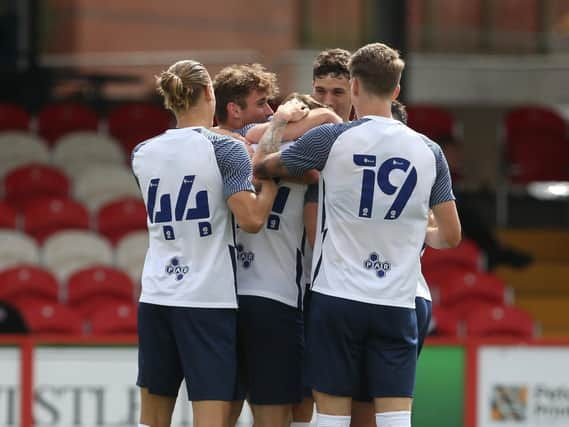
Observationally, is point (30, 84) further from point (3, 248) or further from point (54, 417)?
point (54, 417)

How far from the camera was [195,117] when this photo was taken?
4.57m

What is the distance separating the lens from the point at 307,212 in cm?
468

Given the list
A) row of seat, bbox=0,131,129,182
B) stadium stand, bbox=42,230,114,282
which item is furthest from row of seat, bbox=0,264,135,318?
row of seat, bbox=0,131,129,182

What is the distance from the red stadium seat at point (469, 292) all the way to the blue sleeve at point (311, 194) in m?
4.71

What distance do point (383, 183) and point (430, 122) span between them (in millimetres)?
7792

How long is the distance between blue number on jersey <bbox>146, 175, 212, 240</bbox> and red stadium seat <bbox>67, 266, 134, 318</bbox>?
13.9 feet

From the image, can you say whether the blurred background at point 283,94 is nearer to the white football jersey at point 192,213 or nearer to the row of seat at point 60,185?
the row of seat at point 60,185

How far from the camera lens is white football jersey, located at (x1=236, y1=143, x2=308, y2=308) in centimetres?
467

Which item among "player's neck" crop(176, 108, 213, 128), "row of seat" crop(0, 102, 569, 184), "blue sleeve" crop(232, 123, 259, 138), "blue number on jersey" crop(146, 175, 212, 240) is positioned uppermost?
"row of seat" crop(0, 102, 569, 184)

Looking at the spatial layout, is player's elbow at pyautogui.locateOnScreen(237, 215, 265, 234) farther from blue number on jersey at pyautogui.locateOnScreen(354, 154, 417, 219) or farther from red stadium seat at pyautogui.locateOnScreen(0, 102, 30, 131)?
red stadium seat at pyautogui.locateOnScreen(0, 102, 30, 131)

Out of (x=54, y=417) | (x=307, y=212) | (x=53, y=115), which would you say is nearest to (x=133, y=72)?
(x=53, y=115)

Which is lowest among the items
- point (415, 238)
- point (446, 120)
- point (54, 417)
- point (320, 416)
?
point (54, 417)

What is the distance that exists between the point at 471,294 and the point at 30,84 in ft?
20.0

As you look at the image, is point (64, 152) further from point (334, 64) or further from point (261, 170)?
point (261, 170)
